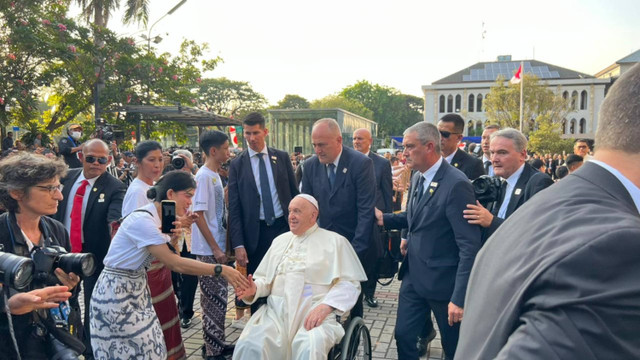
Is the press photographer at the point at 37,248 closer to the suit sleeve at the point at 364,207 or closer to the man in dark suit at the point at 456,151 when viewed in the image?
the suit sleeve at the point at 364,207

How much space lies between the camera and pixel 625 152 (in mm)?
1101

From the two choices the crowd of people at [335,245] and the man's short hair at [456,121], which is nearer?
the crowd of people at [335,245]

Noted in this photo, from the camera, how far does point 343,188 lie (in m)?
4.57

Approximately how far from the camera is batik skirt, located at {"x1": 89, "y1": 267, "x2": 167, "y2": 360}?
3.10 m

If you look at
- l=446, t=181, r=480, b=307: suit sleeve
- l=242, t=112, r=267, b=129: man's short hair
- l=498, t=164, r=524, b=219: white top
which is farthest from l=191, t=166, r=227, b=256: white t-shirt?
l=498, t=164, r=524, b=219: white top

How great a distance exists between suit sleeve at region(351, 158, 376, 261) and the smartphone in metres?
1.80

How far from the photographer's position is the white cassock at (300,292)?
3.55 meters

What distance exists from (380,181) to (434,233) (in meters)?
2.94

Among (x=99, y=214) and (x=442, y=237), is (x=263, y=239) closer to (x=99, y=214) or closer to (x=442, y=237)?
(x=99, y=214)

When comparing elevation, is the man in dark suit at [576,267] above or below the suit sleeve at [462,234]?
above

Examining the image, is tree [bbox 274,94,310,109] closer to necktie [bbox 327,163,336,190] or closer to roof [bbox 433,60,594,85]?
roof [bbox 433,60,594,85]

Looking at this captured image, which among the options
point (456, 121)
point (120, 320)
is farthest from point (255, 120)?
point (120, 320)

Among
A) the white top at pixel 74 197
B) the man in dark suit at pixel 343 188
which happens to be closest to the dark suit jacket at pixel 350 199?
the man in dark suit at pixel 343 188

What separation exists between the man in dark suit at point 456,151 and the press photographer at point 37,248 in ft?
13.2
